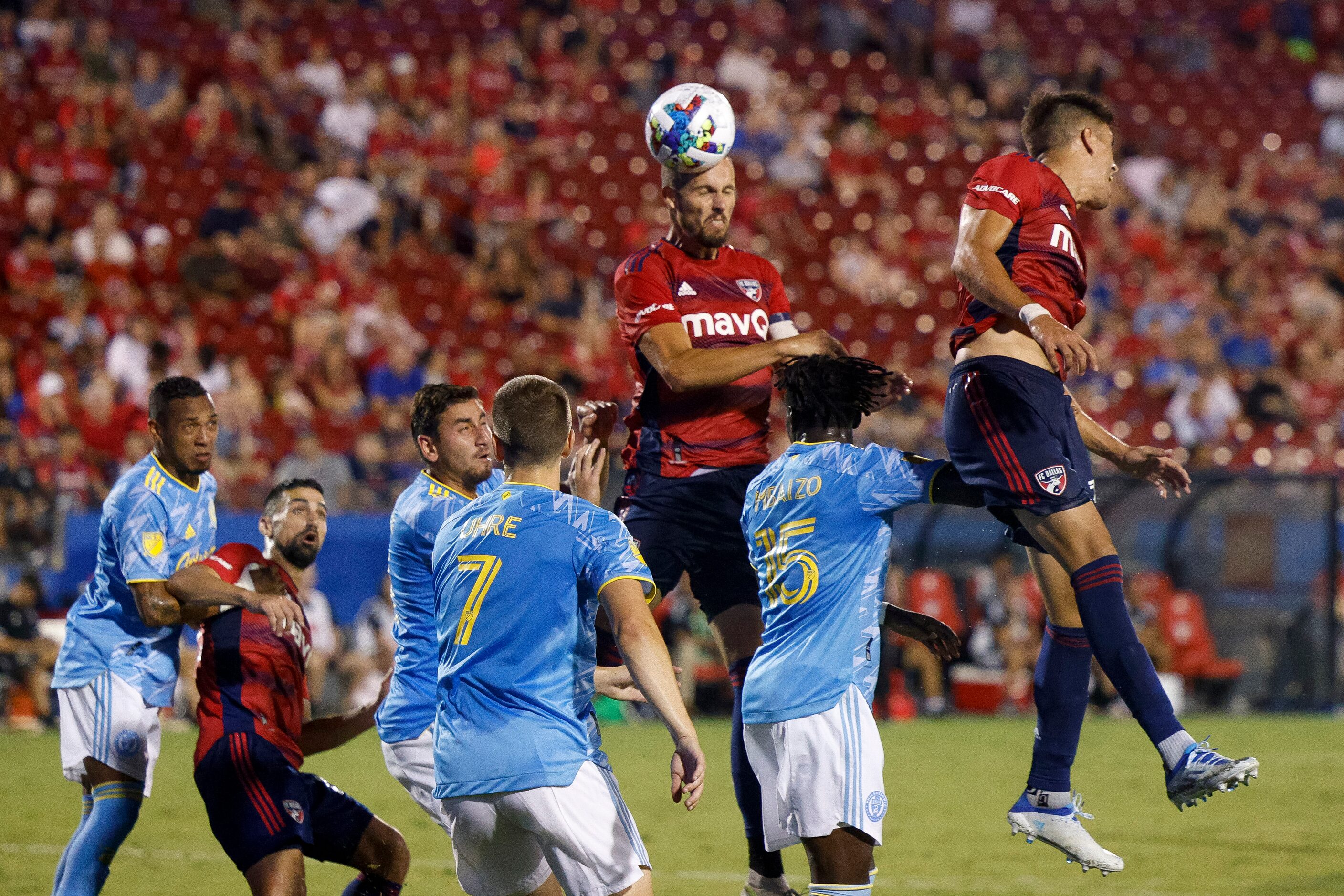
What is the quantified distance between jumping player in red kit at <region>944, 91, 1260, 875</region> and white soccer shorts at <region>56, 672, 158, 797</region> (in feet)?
11.5

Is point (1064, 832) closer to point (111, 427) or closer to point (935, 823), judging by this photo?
point (935, 823)

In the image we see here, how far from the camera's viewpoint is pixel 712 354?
588cm

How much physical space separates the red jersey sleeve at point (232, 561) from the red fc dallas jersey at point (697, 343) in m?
1.56

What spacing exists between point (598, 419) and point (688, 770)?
1.85m

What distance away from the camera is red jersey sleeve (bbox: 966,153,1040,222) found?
17.9ft

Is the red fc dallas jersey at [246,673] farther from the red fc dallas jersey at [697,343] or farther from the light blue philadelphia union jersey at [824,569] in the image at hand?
the light blue philadelphia union jersey at [824,569]

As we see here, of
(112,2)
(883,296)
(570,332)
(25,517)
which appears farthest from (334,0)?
(25,517)

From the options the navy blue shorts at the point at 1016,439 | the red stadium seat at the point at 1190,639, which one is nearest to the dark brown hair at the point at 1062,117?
the navy blue shorts at the point at 1016,439

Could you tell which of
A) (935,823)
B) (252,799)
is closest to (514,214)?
(935,823)

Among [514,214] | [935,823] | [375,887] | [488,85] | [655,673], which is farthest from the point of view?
[488,85]

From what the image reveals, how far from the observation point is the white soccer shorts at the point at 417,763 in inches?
226

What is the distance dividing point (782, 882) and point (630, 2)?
18364mm

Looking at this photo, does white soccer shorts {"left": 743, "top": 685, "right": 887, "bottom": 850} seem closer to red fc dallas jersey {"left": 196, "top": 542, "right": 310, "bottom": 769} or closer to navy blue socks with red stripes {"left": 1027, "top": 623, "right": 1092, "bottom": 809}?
navy blue socks with red stripes {"left": 1027, "top": 623, "right": 1092, "bottom": 809}

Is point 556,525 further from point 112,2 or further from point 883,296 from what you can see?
point 112,2
